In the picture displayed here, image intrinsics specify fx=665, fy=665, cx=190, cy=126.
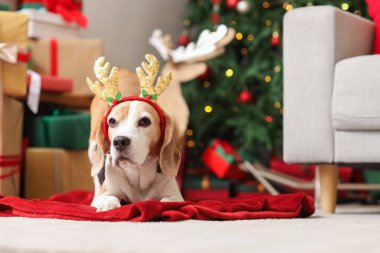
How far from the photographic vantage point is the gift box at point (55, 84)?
2.77 metres

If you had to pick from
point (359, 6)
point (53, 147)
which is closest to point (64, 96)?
point (53, 147)

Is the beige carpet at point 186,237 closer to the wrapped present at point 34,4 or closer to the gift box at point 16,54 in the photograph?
the gift box at point 16,54

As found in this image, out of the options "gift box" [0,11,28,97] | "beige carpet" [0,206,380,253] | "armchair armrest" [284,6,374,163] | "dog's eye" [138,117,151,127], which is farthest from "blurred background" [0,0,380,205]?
"beige carpet" [0,206,380,253]

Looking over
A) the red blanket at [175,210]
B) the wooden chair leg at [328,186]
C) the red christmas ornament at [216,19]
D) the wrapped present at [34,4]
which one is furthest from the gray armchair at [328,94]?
the red christmas ornament at [216,19]

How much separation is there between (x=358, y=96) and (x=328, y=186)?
1.21 ft

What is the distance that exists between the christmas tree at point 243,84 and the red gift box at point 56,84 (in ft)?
3.74

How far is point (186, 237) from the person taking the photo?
1215mm

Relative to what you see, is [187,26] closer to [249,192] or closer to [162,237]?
[249,192]

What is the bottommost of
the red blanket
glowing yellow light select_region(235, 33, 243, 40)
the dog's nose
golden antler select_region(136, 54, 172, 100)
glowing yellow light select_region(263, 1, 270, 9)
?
the red blanket

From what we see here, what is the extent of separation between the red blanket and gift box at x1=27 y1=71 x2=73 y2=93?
1.00 metres

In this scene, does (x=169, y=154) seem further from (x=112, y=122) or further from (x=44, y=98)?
(x=44, y=98)

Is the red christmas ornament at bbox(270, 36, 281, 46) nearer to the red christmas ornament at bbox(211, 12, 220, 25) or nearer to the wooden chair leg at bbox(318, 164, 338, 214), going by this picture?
the red christmas ornament at bbox(211, 12, 220, 25)

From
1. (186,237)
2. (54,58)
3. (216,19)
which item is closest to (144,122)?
(186,237)

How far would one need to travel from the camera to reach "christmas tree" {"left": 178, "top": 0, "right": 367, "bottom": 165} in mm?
3777
